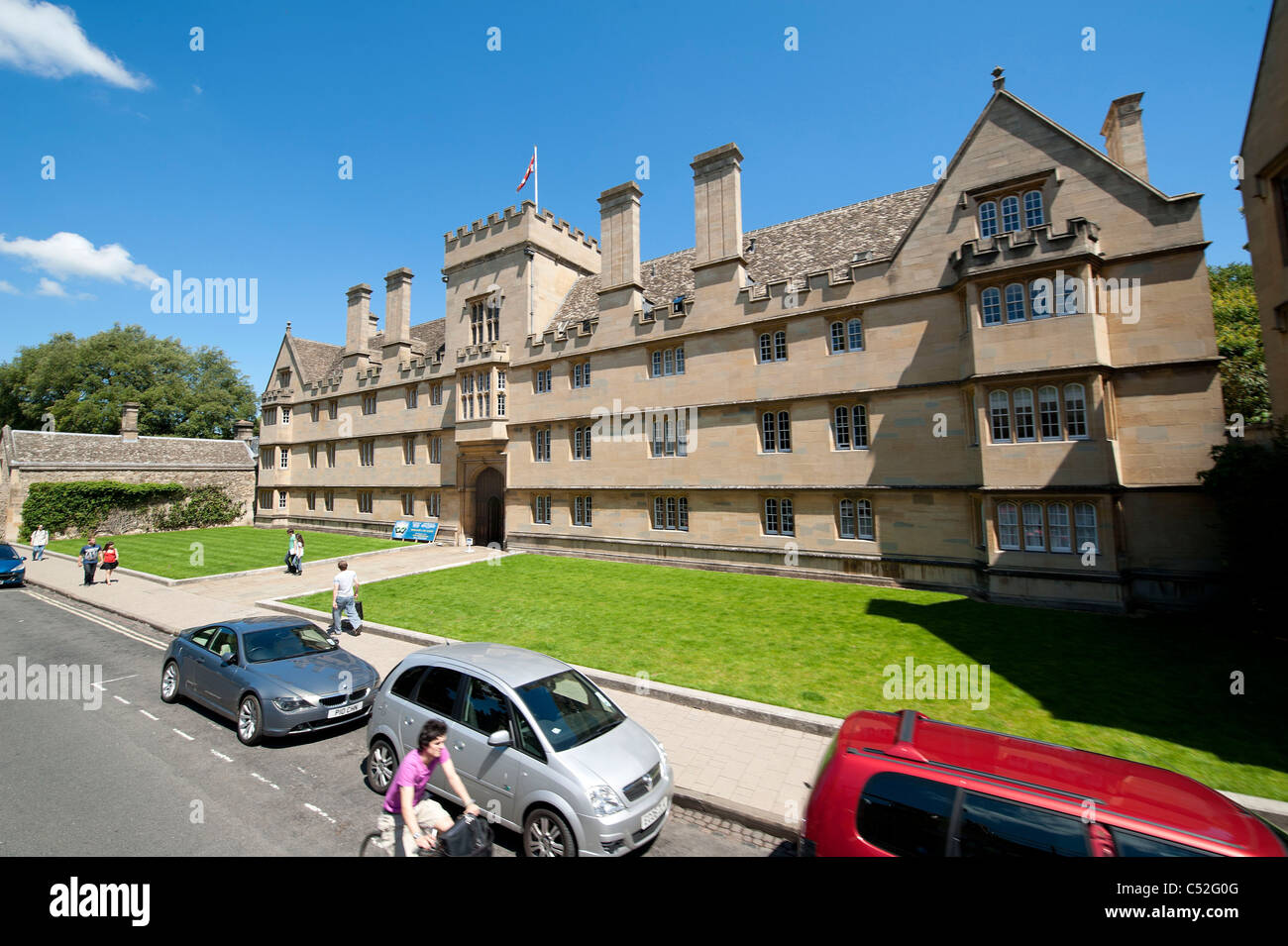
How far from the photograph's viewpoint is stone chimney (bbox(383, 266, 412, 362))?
35500mm

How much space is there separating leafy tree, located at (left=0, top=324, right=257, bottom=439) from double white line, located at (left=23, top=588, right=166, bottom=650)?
41605 mm

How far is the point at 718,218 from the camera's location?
22.5 meters

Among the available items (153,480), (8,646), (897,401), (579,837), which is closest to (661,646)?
(579,837)

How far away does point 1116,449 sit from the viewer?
15.3 m

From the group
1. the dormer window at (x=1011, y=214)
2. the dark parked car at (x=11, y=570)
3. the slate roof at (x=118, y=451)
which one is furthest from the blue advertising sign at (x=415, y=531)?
the dormer window at (x=1011, y=214)

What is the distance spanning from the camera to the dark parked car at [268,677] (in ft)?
27.8

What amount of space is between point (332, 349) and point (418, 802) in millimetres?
50604

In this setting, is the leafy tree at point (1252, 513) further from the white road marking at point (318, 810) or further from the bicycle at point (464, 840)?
the white road marking at point (318, 810)

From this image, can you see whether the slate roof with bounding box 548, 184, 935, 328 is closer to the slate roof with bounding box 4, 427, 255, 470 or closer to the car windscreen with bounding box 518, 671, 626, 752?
the car windscreen with bounding box 518, 671, 626, 752

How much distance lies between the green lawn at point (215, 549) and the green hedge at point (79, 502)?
52.2 inches

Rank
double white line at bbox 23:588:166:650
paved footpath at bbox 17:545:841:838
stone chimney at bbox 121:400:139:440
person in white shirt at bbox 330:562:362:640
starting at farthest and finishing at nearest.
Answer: stone chimney at bbox 121:400:139:440
double white line at bbox 23:588:166:650
person in white shirt at bbox 330:562:362:640
paved footpath at bbox 17:545:841:838

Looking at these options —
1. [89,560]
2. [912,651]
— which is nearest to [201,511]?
[89,560]

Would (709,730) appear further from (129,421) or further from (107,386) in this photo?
(107,386)

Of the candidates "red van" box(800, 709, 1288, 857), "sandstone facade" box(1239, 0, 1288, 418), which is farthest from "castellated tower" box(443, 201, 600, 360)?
"red van" box(800, 709, 1288, 857)
